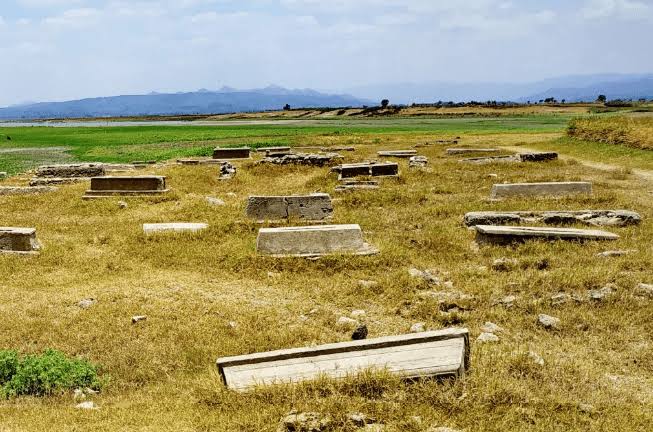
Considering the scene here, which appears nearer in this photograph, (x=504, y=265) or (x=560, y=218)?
(x=504, y=265)

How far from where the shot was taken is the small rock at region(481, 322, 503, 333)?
22.3ft

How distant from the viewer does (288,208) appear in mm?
13055

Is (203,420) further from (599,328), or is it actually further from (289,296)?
(599,328)

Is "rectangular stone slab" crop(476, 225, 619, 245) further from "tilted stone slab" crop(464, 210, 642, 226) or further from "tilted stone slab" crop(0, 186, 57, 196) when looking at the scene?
"tilted stone slab" crop(0, 186, 57, 196)

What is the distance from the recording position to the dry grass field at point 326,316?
4.65 m

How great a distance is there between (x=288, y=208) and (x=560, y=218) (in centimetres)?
580

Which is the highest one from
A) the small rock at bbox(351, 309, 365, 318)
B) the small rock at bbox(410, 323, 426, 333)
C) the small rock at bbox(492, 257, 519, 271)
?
the small rock at bbox(492, 257, 519, 271)

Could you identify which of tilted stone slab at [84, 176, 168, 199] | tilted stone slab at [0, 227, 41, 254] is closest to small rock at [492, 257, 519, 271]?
tilted stone slab at [0, 227, 41, 254]

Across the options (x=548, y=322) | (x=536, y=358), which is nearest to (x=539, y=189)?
(x=548, y=322)

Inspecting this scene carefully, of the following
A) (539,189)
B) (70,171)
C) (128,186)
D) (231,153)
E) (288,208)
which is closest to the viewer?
(288,208)

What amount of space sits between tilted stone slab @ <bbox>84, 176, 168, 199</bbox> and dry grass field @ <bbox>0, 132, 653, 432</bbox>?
122 inches

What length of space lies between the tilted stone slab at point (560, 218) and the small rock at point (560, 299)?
429 cm

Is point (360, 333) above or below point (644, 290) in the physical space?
below

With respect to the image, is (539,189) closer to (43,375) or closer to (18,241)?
(18,241)
